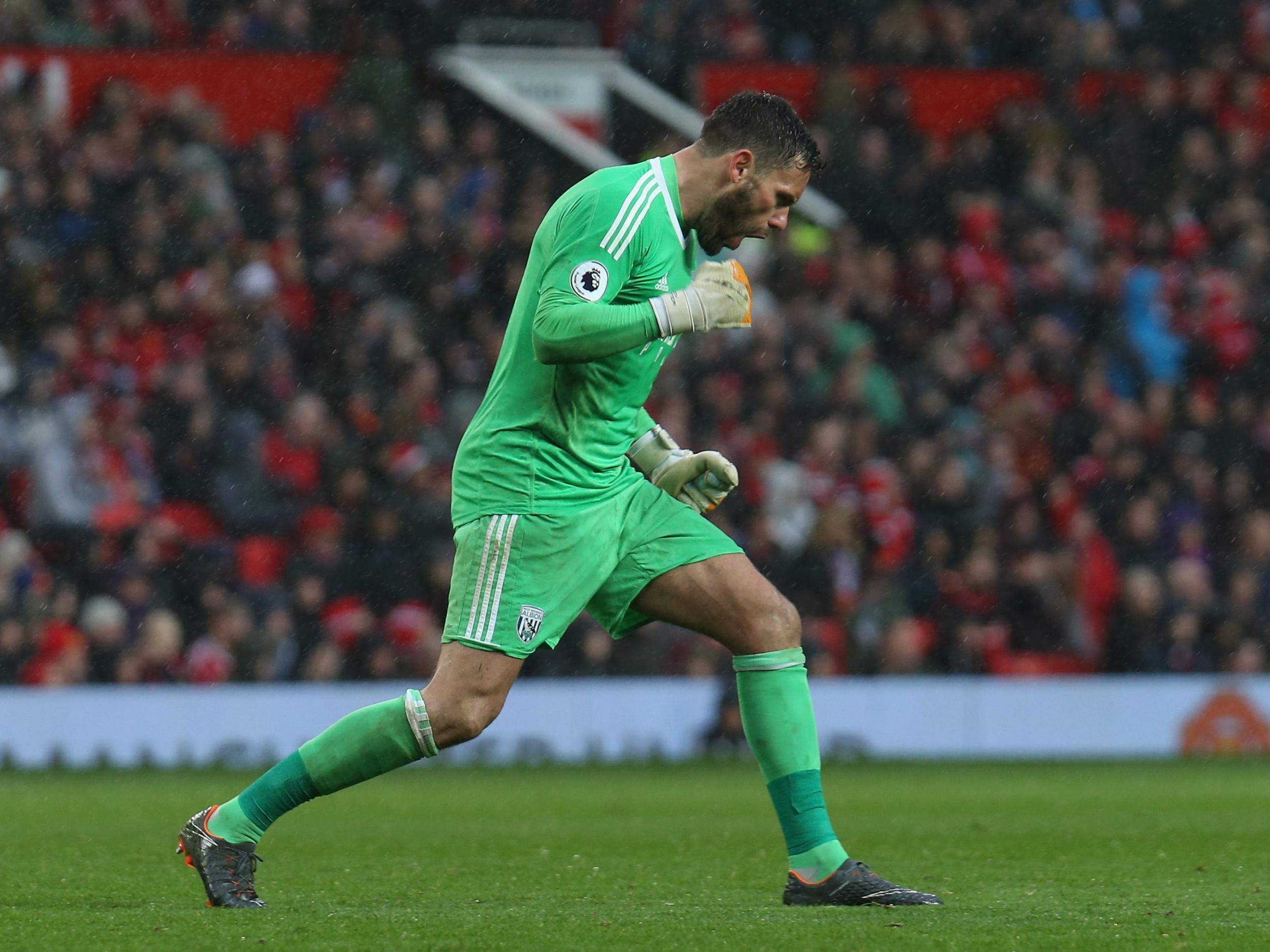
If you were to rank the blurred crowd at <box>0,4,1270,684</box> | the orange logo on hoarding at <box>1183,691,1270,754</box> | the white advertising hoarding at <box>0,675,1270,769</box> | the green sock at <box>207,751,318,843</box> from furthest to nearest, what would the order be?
1. the orange logo on hoarding at <box>1183,691,1270,754</box>
2. the blurred crowd at <box>0,4,1270,684</box>
3. the white advertising hoarding at <box>0,675,1270,769</box>
4. the green sock at <box>207,751,318,843</box>

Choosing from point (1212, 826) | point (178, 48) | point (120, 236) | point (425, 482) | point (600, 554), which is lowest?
point (1212, 826)

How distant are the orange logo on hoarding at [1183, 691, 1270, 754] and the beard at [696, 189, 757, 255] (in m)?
9.71

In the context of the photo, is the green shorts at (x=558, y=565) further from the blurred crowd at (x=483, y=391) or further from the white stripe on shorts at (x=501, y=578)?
the blurred crowd at (x=483, y=391)

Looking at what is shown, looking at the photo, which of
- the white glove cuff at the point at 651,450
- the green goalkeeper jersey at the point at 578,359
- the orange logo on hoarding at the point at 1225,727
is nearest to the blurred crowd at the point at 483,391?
the orange logo on hoarding at the point at 1225,727

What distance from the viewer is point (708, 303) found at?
492 centimetres

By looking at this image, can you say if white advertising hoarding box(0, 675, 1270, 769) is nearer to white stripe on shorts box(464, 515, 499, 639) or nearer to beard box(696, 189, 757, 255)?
white stripe on shorts box(464, 515, 499, 639)

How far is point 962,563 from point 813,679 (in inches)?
66.6

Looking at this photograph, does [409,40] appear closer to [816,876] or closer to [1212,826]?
[1212,826]

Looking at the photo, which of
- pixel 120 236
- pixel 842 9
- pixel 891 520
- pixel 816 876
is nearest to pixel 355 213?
pixel 120 236

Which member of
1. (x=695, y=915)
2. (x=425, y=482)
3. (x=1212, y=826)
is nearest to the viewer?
(x=695, y=915)

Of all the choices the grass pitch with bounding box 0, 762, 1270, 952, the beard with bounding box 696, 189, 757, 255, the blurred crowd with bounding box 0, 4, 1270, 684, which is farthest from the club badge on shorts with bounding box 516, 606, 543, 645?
the blurred crowd with bounding box 0, 4, 1270, 684

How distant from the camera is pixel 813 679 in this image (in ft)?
→ 44.0

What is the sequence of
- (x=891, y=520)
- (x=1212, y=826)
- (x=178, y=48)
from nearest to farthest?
(x=1212, y=826) < (x=891, y=520) < (x=178, y=48)

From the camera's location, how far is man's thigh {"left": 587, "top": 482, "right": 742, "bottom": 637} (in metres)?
5.29
